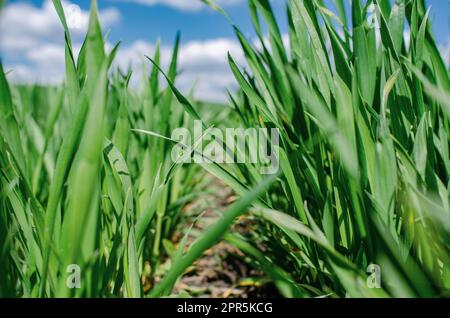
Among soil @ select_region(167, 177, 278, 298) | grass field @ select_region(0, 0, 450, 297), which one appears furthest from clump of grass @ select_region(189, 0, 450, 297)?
soil @ select_region(167, 177, 278, 298)

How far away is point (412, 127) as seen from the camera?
Result: 617 millimetres

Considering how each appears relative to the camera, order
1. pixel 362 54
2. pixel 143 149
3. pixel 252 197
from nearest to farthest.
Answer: pixel 252 197, pixel 362 54, pixel 143 149

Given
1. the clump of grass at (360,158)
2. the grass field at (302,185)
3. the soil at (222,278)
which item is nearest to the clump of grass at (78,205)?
the grass field at (302,185)

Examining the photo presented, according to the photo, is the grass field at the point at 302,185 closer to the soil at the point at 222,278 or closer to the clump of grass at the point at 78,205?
the clump of grass at the point at 78,205

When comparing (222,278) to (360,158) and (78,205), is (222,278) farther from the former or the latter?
(78,205)

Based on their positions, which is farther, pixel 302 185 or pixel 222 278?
pixel 222 278

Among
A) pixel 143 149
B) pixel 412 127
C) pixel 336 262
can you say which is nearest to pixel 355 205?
pixel 336 262

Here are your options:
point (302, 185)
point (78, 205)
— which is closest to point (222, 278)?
point (302, 185)

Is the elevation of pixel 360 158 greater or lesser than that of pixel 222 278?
greater

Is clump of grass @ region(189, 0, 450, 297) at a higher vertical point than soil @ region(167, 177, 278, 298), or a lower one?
higher

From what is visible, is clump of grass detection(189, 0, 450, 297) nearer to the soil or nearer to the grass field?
the grass field
